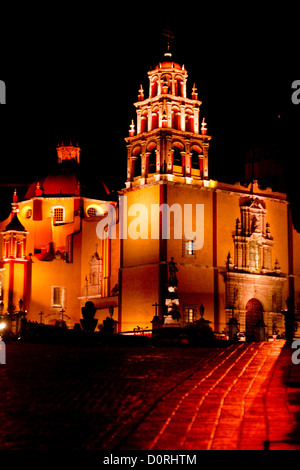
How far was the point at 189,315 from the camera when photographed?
46844mm

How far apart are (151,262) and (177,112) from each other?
837cm

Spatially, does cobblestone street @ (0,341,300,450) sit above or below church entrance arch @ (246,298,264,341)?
below

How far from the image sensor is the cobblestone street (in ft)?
30.1

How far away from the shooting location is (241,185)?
51.2 m

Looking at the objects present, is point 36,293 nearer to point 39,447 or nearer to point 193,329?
point 193,329

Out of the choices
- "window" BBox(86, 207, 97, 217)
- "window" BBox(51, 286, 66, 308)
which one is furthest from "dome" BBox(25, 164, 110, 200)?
"window" BBox(51, 286, 66, 308)

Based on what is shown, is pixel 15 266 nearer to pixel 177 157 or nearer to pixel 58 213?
pixel 58 213

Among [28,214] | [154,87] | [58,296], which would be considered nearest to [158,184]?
[154,87]

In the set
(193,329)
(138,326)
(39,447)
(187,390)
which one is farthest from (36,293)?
(39,447)

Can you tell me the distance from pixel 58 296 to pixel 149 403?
44.5m

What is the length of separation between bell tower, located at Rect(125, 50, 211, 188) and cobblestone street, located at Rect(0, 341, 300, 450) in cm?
2798

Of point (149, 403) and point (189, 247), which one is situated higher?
point (189, 247)

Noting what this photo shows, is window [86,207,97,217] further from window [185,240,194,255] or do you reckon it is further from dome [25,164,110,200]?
Answer: window [185,240,194,255]

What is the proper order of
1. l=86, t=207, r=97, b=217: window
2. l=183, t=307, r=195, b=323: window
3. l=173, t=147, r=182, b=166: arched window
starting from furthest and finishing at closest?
l=86, t=207, r=97, b=217: window < l=173, t=147, r=182, b=166: arched window < l=183, t=307, r=195, b=323: window
